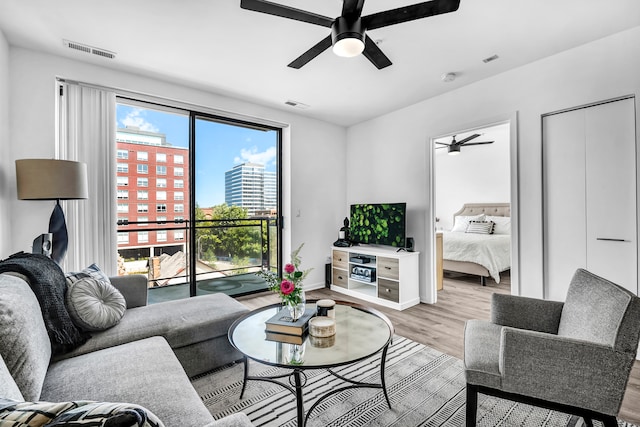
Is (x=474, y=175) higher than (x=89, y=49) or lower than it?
lower

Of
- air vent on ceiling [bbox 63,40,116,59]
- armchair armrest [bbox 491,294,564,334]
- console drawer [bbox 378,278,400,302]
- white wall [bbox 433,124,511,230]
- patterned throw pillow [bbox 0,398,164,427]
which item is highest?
air vent on ceiling [bbox 63,40,116,59]

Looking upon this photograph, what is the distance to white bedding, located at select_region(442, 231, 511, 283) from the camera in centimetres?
464

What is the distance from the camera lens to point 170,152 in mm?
4211

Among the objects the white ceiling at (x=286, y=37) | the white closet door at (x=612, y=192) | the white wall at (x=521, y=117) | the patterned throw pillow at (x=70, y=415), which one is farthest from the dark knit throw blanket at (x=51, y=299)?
the white closet door at (x=612, y=192)

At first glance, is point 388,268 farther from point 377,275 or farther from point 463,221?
point 463,221

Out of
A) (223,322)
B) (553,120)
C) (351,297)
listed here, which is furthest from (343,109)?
(223,322)

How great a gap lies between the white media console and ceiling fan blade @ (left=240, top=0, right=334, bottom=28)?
106 inches

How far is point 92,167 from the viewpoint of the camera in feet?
9.55

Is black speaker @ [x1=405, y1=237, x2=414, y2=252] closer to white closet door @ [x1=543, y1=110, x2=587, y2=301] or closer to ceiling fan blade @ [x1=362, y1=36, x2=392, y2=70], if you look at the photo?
white closet door @ [x1=543, y1=110, x2=587, y2=301]

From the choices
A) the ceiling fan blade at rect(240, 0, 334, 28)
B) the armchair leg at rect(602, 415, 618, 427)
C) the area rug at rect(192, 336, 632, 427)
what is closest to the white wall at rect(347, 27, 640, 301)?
the area rug at rect(192, 336, 632, 427)

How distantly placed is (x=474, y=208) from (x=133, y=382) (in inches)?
272

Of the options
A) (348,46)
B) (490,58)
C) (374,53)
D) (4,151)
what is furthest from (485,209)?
(4,151)

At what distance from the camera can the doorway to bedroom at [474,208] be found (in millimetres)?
4719

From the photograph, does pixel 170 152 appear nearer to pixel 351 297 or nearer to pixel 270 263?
pixel 270 263
